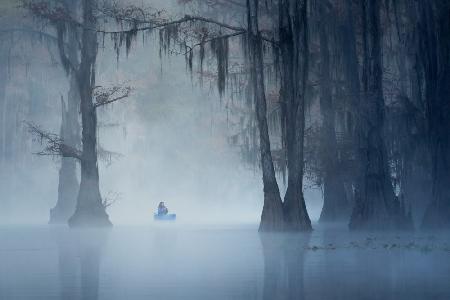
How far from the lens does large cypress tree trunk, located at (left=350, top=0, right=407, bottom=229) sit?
20469 millimetres

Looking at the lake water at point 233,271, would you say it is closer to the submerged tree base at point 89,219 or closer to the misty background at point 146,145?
the submerged tree base at point 89,219

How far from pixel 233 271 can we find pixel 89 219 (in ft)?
61.7

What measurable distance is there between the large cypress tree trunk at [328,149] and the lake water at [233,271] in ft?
39.3

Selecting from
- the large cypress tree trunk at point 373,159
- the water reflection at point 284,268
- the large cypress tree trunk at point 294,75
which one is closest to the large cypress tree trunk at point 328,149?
the large cypress tree trunk at point 294,75

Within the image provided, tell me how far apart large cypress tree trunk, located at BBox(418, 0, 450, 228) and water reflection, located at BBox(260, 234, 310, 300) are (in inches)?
166

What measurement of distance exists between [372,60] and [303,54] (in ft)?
6.48

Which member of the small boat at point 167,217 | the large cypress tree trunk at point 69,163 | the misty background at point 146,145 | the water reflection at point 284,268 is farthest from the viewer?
the misty background at point 146,145

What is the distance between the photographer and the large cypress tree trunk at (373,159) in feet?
67.2

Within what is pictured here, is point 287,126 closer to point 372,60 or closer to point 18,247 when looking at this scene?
point 372,60

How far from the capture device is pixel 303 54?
2266cm

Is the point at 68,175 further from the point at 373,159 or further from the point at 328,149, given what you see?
the point at 373,159

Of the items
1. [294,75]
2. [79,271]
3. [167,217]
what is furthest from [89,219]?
[79,271]

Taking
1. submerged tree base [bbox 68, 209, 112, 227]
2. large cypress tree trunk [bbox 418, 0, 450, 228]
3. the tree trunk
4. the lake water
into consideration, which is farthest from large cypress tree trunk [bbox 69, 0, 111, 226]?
the lake water

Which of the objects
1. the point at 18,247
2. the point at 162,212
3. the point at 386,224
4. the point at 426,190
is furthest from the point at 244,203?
the point at 18,247
